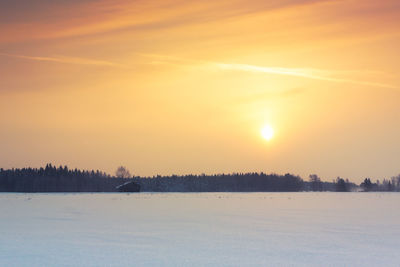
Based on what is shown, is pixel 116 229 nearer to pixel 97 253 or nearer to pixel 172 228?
pixel 172 228

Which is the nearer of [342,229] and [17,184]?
[342,229]

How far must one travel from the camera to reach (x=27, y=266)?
56.3 feet

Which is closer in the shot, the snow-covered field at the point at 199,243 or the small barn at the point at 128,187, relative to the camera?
the snow-covered field at the point at 199,243

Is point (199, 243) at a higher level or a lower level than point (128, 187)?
lower

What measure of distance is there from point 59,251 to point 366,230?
59.3ft

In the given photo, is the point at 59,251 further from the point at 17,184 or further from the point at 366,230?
the point at 17,184

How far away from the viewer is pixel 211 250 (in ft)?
68.5

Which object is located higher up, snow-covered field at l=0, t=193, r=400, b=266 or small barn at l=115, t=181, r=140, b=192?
small barn at l=115, t=181, r=140, b=192

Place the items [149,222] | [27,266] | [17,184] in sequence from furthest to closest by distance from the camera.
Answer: [17,184] → [149,222] → [27,266]

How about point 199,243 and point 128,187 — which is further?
point 128,187

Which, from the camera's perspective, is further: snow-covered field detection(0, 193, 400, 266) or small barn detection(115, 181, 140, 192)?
small barn detection(115, 181, 140, 192)

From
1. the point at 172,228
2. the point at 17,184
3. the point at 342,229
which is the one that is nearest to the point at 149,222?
the point at 172,228

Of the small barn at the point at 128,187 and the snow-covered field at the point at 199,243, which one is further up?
the small barn at the point at 128,187

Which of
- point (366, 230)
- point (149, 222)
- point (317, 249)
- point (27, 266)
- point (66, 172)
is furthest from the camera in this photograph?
point (66, 172)
